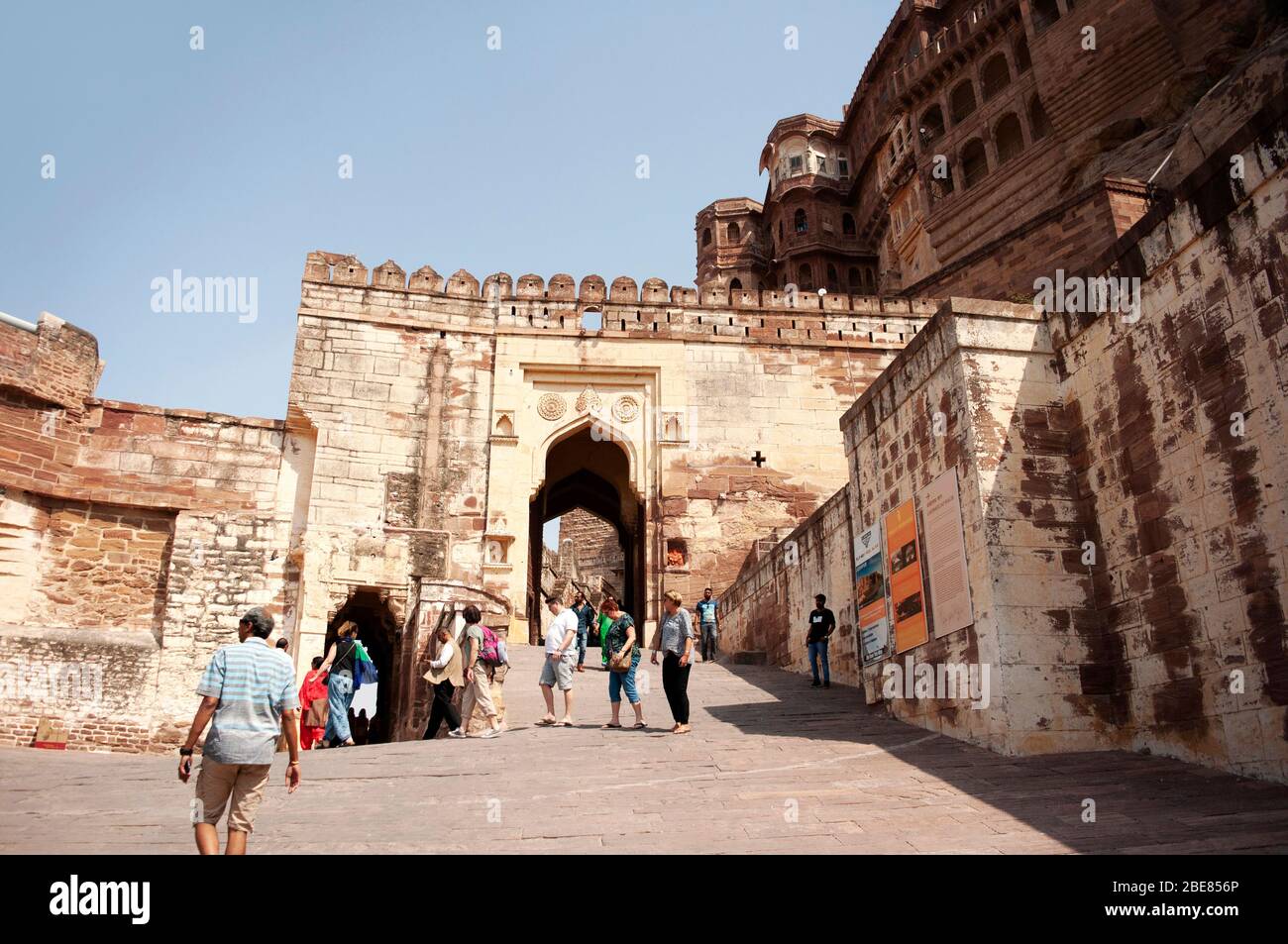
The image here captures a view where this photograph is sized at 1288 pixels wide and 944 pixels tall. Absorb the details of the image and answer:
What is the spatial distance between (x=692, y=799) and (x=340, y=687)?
5.80 m

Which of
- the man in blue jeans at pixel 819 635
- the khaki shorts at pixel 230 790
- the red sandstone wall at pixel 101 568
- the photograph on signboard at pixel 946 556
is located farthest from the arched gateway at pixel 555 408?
the khaki shorts at pixel 230 790

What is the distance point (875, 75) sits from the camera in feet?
119

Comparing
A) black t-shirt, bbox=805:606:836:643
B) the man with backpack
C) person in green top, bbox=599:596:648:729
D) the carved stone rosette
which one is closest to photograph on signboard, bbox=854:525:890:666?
black t-shirt, bbox=805:606:836:643

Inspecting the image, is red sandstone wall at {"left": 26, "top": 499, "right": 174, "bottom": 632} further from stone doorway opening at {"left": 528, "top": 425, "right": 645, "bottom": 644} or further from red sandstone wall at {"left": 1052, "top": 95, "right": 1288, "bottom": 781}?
red sandstone wall at {"left": 1052, "top": 95, "right": 1288, "bottom": 781}

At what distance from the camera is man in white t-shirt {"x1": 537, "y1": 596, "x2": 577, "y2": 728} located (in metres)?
9.15

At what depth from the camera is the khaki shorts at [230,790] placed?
435 cm

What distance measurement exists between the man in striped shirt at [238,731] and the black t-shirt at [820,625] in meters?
7.60

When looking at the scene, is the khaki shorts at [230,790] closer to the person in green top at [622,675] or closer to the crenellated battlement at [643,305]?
the person in green top at [622,675]

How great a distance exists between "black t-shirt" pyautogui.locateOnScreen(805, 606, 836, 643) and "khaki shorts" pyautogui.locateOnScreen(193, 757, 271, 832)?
7870 millimetres

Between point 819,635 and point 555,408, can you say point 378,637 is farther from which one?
point 819,635

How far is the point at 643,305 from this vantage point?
2053 centimetres

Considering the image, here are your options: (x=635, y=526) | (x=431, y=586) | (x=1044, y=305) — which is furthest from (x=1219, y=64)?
(x=431, y=586)

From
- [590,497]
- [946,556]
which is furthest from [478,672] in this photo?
[590,497]
